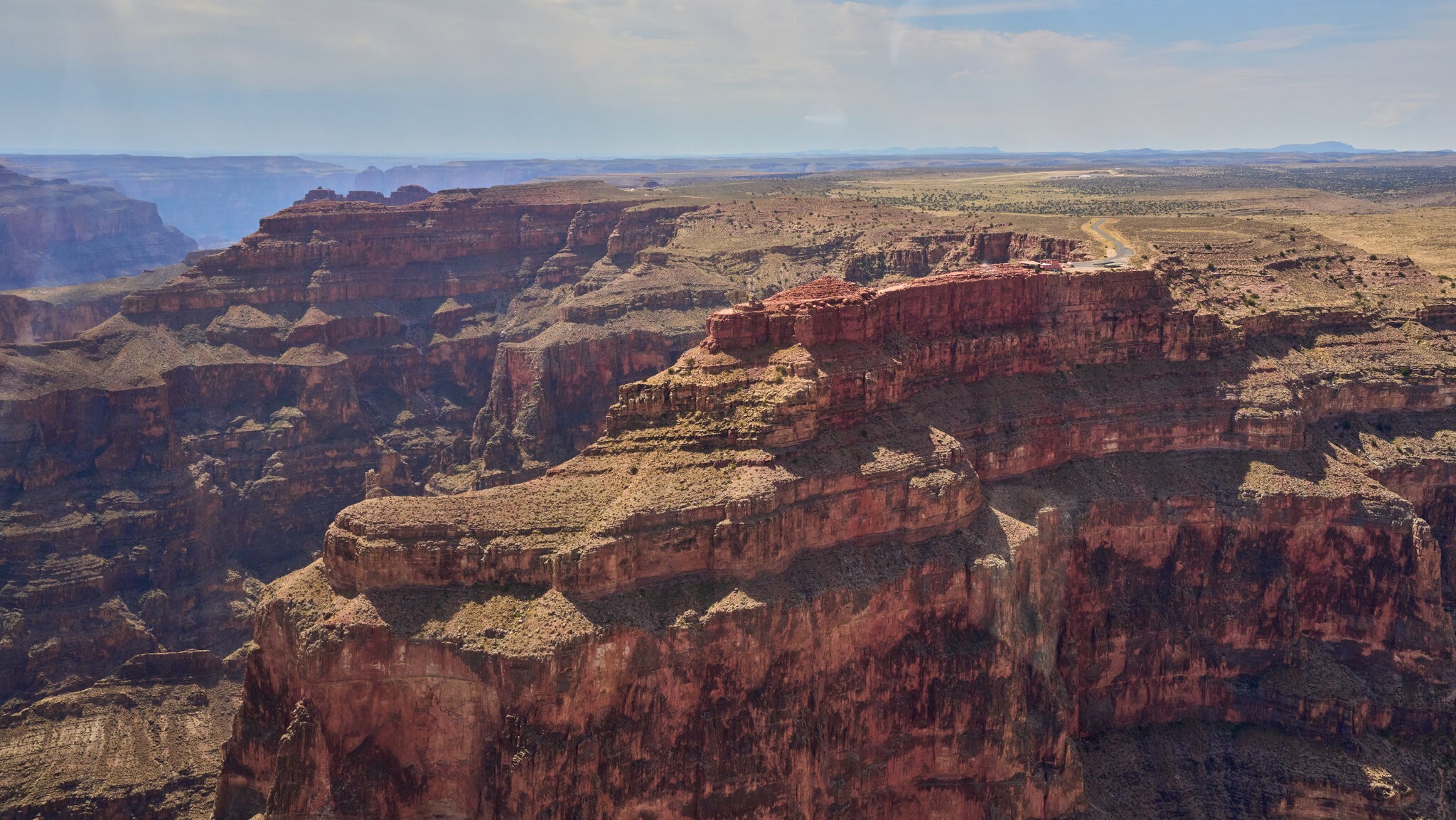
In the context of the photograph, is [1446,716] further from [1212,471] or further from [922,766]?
[922,766]

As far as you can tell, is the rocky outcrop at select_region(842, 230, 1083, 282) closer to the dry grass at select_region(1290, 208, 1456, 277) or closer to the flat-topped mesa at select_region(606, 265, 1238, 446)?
the flat-topped mesa at select_region(606, 265, 1238, 446)

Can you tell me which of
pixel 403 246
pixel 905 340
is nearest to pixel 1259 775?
pixel 905 340

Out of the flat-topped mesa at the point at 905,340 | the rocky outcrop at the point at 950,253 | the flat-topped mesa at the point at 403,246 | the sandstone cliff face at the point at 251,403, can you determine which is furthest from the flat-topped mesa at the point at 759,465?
the flat-topped mesa at the point at 403,246

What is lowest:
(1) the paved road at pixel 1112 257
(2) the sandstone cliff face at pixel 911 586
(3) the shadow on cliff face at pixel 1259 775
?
(3) the shadow on cliff face at pixel 1259 775

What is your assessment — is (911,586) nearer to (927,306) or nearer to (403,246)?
(927,306)

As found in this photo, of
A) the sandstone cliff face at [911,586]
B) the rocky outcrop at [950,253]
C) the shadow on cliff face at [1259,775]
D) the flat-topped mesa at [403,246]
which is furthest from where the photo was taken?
the flat-topped mesa at [403,246]

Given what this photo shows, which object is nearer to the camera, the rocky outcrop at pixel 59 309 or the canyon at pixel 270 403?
the canyon at pixel 270 403

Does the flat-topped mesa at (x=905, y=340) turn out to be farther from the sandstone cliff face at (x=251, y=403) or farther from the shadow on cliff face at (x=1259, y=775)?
the sandstone cliff face at (x=251, y=403)

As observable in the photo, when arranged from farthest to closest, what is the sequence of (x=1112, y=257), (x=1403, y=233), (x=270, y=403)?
(x=1403, y=233), (x=270, y=403), (x=1112, y=257)

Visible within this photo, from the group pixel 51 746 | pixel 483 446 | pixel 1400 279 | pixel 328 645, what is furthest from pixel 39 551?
pixel 1400 279
